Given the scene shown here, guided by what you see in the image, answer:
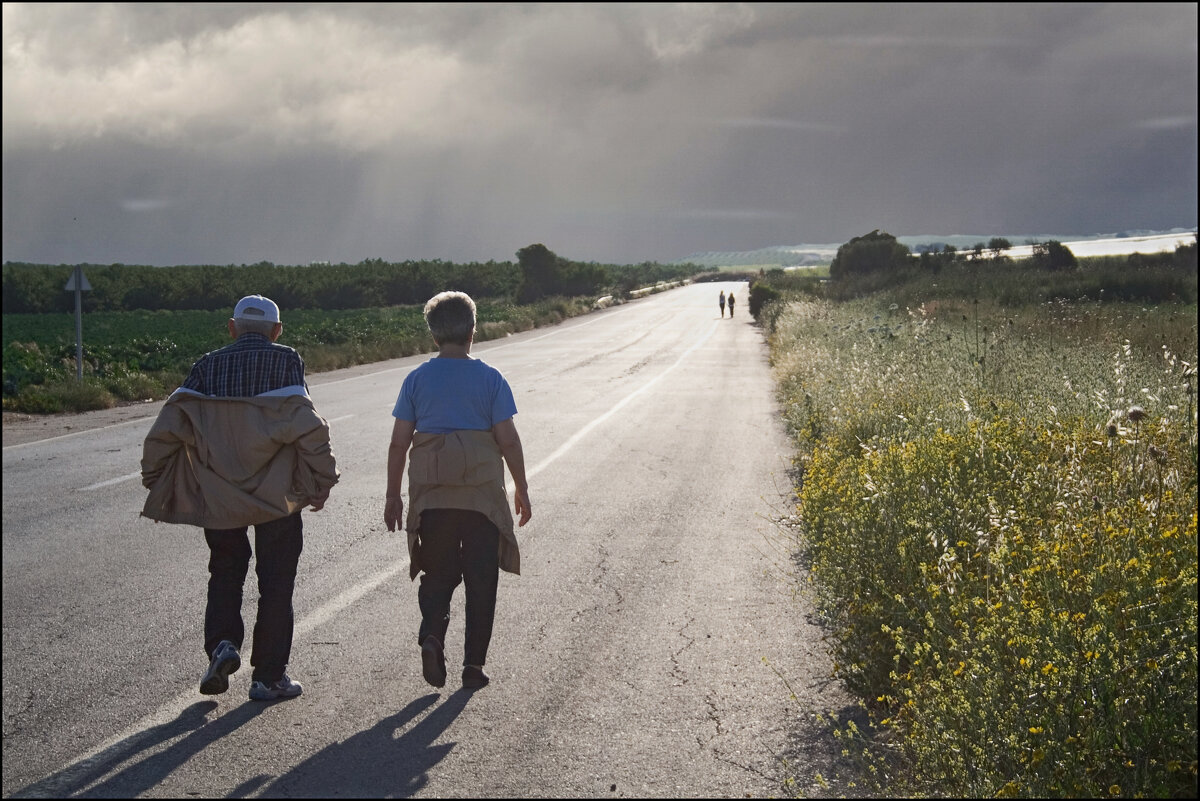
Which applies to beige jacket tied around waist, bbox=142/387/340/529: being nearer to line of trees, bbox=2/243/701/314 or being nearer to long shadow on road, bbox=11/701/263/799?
long shadow on road, bbox=11/701/263/799

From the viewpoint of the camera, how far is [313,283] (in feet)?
70.5

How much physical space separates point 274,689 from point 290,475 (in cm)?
103

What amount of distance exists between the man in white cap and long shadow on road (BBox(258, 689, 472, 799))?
2.41 feet

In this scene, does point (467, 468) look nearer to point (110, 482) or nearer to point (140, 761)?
point (140, 761)

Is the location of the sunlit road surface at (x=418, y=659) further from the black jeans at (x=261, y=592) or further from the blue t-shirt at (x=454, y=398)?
the blue t-shirt at (x=454, y=398)

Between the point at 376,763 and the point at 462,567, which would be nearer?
the point at 376,763

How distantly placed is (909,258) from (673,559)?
19.4m

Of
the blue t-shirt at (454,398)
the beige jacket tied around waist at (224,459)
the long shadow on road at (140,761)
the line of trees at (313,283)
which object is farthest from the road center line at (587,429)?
the long shadow on road at (140,761)

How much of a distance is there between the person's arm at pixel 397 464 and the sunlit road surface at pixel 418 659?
852 millimetres

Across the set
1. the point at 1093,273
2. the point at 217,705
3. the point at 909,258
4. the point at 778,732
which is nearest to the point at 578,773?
the point at 778,732

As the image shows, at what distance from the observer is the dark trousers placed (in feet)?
16.4

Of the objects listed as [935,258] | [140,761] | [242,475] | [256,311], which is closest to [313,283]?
[935,258]

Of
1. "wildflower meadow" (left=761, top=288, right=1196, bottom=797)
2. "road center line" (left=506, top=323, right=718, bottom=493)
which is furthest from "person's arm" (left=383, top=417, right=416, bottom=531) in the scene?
"road center line" (left=506, top=323, right=718, bottom=493)

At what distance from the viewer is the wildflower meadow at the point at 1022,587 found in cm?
336
